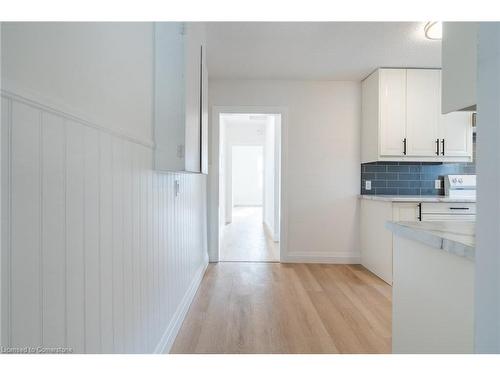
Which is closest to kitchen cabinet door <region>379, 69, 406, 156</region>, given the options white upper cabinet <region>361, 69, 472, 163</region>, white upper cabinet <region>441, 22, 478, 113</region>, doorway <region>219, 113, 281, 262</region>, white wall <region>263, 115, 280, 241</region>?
white upper cabinet <region>361, 69, 472, 163</region>

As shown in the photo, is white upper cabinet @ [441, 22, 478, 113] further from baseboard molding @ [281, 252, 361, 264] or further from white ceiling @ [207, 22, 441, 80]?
baseboard molding @ [281, 252, 361, 264]

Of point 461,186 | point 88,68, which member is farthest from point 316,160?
point 88,68

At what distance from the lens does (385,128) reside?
3389mm

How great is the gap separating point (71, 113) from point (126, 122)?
1.40ft

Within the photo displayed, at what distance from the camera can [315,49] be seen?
2949 mm

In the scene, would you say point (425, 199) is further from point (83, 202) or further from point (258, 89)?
point (83, 202)

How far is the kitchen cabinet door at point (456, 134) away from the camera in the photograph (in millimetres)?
3383

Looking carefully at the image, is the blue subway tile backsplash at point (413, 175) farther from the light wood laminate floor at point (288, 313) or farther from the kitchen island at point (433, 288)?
the kitchen island at point (433, 288)

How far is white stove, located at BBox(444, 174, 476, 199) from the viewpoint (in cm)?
357

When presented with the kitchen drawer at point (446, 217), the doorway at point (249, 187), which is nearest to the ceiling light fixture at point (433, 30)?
the kitchen drawer at point (446, 217)

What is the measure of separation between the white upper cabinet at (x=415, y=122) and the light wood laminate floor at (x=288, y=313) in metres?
1.51

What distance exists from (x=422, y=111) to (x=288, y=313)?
8.71 ft

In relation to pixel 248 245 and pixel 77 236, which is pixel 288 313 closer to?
pixel 77 236
